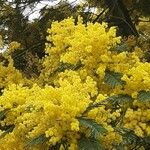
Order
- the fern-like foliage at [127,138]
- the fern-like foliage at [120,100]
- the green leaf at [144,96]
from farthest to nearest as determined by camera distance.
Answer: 1. the fern-like foliage at [120,100]
2. the green leaf at [144,96]
3. the fern-like foliage at [127,138]

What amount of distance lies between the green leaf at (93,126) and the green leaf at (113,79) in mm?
1134

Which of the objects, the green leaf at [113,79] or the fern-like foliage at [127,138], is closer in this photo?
the fern-like foliage at [127,138]

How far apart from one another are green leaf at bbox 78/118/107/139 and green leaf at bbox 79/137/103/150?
68 millimetres

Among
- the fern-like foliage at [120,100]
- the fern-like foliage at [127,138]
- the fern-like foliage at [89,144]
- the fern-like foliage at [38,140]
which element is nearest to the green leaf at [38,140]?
the fern-like foliage at [38,140]

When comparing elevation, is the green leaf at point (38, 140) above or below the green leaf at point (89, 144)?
above

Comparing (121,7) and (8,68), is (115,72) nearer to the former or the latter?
(8,68)

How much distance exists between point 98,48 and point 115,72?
416 millimetres

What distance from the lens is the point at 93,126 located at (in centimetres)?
590

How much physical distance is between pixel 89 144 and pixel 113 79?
60.7 inches

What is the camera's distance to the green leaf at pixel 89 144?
19.2 ft

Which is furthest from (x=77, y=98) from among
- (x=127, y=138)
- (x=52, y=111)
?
(x=127, y=138)

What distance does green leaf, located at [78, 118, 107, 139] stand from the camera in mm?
5855

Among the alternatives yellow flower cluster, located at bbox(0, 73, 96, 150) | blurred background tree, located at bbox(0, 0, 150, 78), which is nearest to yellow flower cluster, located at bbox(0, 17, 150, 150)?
yellow flower cluster, located at bbox(0, 73, 96, 150)

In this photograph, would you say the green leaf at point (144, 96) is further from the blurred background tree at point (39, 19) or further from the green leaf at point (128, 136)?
the blurred background tree at point (39, 19)
